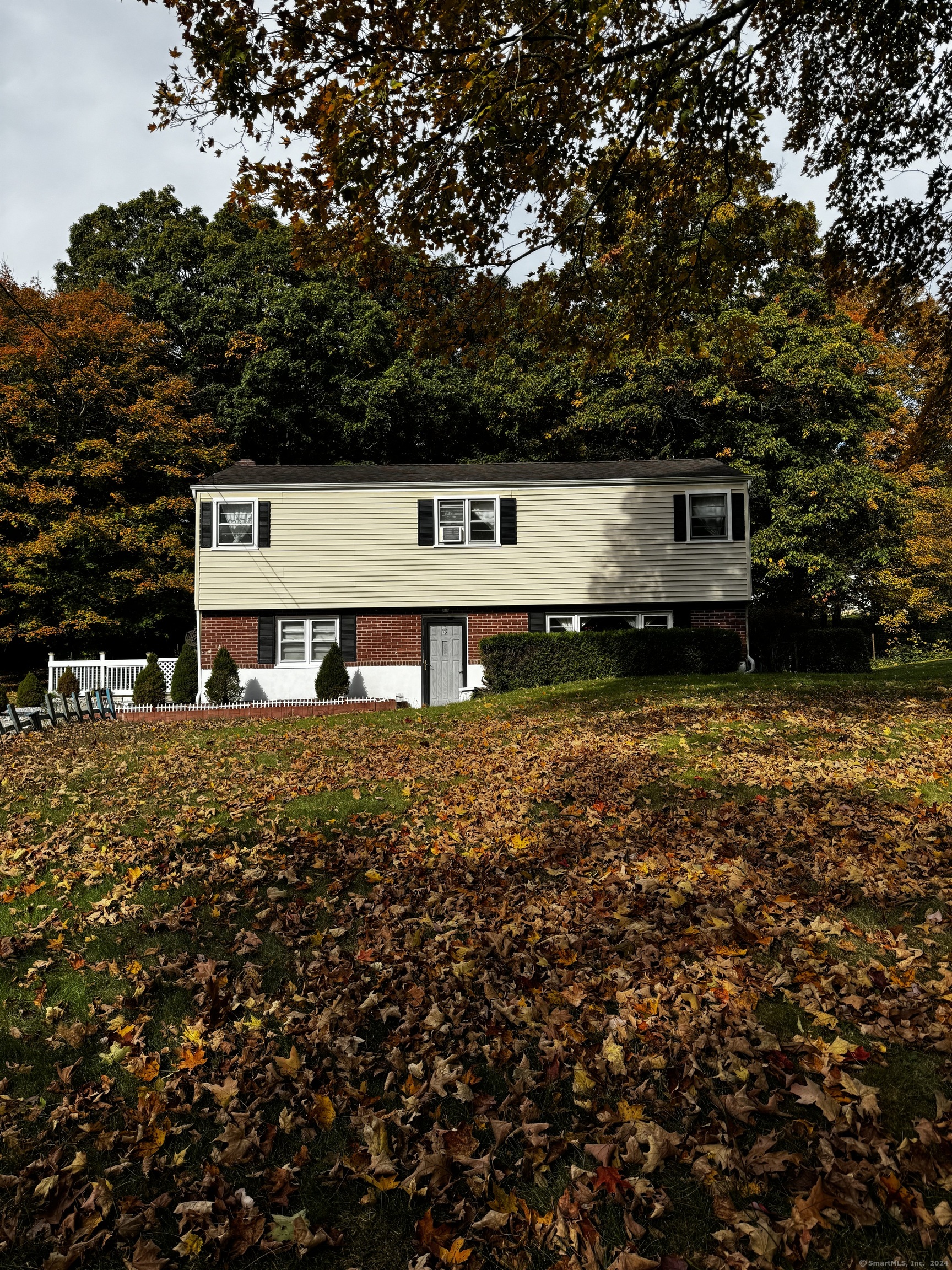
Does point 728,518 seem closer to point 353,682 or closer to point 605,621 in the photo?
point 605,621

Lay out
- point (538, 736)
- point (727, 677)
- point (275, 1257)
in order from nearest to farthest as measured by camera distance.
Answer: point (275, 1257)
point (538, 736)
point (727, 677)

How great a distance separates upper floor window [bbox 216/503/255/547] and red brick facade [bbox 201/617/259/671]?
213cm

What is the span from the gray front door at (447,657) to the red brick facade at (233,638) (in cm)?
472

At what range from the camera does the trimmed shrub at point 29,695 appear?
21.3 meters

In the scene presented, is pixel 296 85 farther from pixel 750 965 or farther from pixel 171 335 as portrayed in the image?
→ pixel 171 335

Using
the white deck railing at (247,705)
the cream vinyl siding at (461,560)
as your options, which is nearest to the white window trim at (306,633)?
the cream vinyl siding at (461,560)

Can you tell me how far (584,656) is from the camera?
18875mm

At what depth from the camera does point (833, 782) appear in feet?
23.0

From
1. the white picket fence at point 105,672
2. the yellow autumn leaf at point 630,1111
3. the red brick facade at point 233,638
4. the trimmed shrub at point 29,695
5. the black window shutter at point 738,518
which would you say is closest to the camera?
the yellow autumn leaf at point 630,1111

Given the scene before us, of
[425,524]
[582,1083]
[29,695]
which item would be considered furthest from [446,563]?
[582,1083]

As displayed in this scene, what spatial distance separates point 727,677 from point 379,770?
9078mm

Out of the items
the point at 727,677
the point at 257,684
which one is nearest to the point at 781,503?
the point at 727,677

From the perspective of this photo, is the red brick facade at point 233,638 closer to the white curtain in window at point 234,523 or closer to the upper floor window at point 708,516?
the white curtain in window at point 234,523

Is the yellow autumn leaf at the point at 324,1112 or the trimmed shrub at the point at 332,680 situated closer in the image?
the yellow autumn leaf at the point at 324,1112
